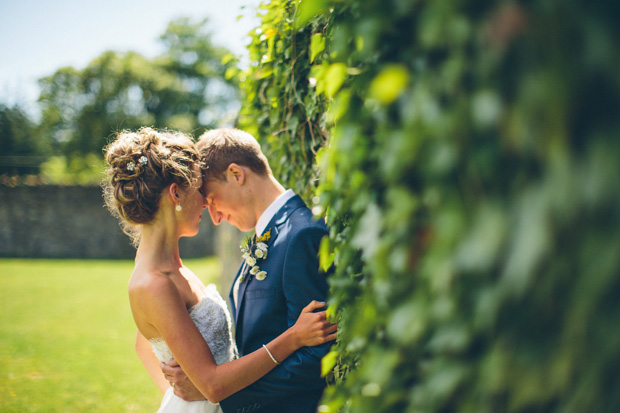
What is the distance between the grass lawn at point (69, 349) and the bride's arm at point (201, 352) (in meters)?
4.28

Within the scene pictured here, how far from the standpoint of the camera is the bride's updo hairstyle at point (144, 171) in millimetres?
2641

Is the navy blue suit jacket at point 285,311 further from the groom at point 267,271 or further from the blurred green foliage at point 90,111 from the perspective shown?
the blurred green foliage at point 90,111

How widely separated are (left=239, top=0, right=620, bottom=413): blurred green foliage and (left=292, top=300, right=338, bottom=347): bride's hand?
110 centimetres

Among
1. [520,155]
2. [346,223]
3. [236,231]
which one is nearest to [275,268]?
[346,223]

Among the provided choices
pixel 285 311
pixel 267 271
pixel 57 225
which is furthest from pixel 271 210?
pixel 57 225

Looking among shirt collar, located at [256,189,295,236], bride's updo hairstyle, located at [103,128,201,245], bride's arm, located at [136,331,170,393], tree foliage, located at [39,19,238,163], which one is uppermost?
tree foliage, located at [39,19,238,163]

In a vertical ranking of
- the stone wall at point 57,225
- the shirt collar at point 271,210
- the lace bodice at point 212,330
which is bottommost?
the stone wall at point 57,225

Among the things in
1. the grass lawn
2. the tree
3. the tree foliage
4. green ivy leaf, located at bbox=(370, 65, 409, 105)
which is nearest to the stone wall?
the grass lawn

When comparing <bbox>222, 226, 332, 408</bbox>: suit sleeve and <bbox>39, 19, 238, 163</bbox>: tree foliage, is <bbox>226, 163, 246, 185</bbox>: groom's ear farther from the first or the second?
<bbox>39, 19, 238, 163</bbox>: tree foliage

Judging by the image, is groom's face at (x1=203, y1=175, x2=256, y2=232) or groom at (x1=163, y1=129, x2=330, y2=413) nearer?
groom at (x1=163, y1=129, x2=330, y2=413)

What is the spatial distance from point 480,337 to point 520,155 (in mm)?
398

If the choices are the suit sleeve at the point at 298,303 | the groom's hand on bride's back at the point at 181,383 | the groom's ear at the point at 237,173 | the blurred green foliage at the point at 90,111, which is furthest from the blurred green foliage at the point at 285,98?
the blurred green foliage at the point at 90,111

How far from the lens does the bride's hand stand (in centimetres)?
222

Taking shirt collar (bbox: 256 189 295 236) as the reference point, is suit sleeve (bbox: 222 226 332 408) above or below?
below
